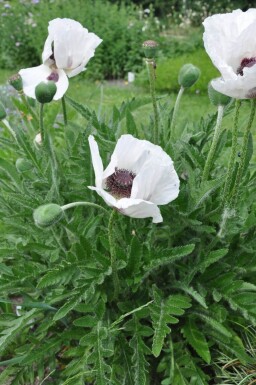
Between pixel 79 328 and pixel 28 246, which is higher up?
pixel 28 246

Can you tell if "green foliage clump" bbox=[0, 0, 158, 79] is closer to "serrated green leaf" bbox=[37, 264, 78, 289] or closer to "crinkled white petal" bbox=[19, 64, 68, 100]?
"crinkled white petal" bbox=[19, 64, 68, 100]

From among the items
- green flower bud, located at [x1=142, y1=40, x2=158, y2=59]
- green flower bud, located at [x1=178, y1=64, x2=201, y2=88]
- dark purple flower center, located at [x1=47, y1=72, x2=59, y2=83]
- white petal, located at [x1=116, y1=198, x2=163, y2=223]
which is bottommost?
white petal, located at [x1=116, y1=198, x2=163, y2=223]

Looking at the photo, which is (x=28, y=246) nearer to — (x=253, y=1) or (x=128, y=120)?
(x=128, y=120)

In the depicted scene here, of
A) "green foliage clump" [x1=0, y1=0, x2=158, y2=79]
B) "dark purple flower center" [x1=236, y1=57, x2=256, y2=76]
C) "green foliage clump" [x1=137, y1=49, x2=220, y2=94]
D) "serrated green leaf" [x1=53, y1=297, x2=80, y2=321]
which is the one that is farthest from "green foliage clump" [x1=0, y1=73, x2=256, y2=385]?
"green foliage clump" [x1=0, y1=0, x2=158, y2=79]

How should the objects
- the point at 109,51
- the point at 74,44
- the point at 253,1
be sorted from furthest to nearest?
the point at 253,1, the point at 109,51, the point at 74,44

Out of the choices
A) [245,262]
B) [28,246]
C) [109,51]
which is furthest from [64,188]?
[109,51]

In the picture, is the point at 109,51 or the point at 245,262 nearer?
the point at 245,262
